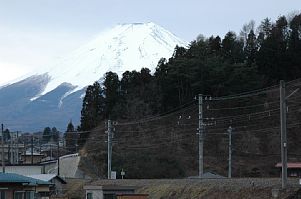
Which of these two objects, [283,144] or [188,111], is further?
[188,111]

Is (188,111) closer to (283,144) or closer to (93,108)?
(93,108)

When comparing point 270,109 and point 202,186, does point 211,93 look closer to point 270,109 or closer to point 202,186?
point 270,109

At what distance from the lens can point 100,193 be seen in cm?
3634

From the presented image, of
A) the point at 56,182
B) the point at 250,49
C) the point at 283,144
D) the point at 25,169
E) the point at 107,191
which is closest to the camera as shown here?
the point at 283,144

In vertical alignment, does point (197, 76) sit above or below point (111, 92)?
above

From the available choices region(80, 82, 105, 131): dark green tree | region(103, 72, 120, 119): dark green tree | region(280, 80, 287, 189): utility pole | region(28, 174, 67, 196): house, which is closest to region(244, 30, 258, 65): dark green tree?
region(103, 72, 120, 119): dark green tree

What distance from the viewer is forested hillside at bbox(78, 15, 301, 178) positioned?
6538 centimetres

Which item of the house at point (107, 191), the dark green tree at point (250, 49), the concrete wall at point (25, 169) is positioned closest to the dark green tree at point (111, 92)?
the concrete wall at point (25, 169)

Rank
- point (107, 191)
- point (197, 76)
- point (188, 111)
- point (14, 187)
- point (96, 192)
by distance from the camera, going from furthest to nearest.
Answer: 1. point (188, 111)
2. point (197, 76)
3. point (96, 192)
4. point (107, 191)
5. point (14, 187)

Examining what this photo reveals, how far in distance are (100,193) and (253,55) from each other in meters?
55.1

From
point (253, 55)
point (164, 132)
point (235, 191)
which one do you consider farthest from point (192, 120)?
point (235, 191)

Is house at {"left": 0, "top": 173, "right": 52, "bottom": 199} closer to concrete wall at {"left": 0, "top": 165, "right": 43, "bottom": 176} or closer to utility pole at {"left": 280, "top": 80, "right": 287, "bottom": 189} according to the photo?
utility pole at {"left": 280, "top": 80, "right": 287, "bottom": 189}

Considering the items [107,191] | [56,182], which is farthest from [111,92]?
[107,191]

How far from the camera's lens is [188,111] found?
7706 cm
